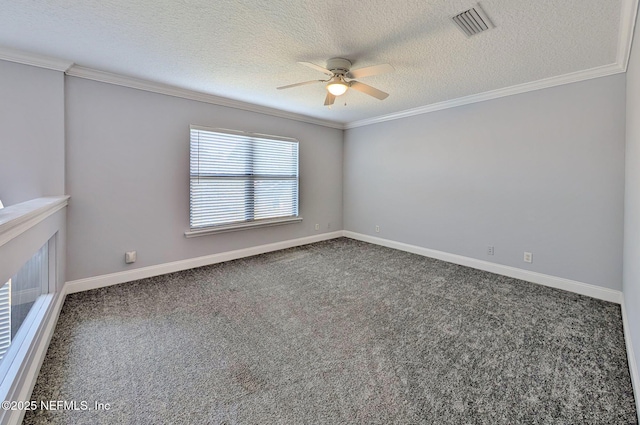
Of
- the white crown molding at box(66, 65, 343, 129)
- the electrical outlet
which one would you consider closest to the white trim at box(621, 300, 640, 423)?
the electrical outlet

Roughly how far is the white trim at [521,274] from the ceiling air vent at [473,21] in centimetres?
287

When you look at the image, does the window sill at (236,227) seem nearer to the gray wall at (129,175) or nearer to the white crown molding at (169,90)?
the gray wall at (129,175)

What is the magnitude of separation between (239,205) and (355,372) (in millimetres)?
Result: 3129

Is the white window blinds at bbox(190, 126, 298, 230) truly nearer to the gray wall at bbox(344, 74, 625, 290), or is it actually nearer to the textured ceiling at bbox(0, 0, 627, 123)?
the textured ceiling at bbox(0, 0, 627, 123)

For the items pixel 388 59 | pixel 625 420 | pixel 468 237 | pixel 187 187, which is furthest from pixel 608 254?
pixel 187 187

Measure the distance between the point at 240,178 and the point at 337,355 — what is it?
10.1ft

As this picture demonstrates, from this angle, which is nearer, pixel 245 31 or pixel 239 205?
pixel 245 31

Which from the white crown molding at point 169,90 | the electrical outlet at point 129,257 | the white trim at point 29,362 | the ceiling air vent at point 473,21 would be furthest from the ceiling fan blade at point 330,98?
the white trim at point 29,362

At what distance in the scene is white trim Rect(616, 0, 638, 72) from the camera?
181 centimetres

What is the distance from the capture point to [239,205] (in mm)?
4273

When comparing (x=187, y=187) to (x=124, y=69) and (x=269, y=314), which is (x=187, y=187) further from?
(x=269, y=314)

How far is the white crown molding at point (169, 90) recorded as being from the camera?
2.93 m

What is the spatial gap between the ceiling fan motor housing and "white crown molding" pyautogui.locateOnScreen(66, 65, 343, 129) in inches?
77.6

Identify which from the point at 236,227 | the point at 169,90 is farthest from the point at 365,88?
the point at 236,227
